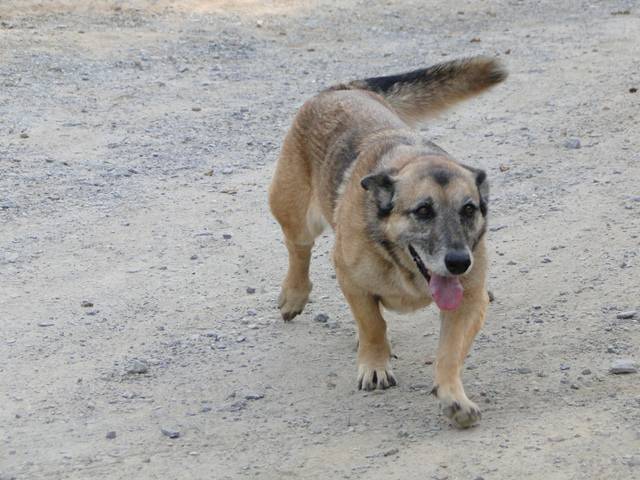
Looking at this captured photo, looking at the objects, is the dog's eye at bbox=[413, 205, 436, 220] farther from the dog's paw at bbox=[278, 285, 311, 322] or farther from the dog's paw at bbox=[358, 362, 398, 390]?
the dog's paw at bbox=[278, 285, 311, 322]

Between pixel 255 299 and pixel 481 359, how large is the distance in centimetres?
175

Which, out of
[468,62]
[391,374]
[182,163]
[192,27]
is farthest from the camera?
[192,27]

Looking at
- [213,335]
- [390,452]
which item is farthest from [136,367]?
[390,452]

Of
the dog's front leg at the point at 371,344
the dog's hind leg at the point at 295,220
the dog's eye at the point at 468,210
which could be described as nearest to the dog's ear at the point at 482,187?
the dog's eye at the point at 468,210

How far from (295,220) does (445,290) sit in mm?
1986

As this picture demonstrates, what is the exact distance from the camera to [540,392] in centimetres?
614

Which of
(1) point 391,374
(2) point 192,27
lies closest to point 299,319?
(1) point 391,374

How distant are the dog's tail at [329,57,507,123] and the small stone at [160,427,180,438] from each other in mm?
3072

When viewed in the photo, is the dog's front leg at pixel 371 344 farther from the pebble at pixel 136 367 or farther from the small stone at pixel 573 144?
the small stone at pixel 573 144

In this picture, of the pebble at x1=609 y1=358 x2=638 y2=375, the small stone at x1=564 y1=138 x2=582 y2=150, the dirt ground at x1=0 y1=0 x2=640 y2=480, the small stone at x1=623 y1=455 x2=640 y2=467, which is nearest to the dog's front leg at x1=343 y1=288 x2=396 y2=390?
the dirt ground at x1=0 y1=0 x2=640 y2=480

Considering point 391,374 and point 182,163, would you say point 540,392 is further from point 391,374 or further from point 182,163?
point 182,163

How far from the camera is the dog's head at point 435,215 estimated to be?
228 inches

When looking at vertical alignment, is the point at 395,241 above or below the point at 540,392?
above

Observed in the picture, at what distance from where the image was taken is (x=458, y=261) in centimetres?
570
